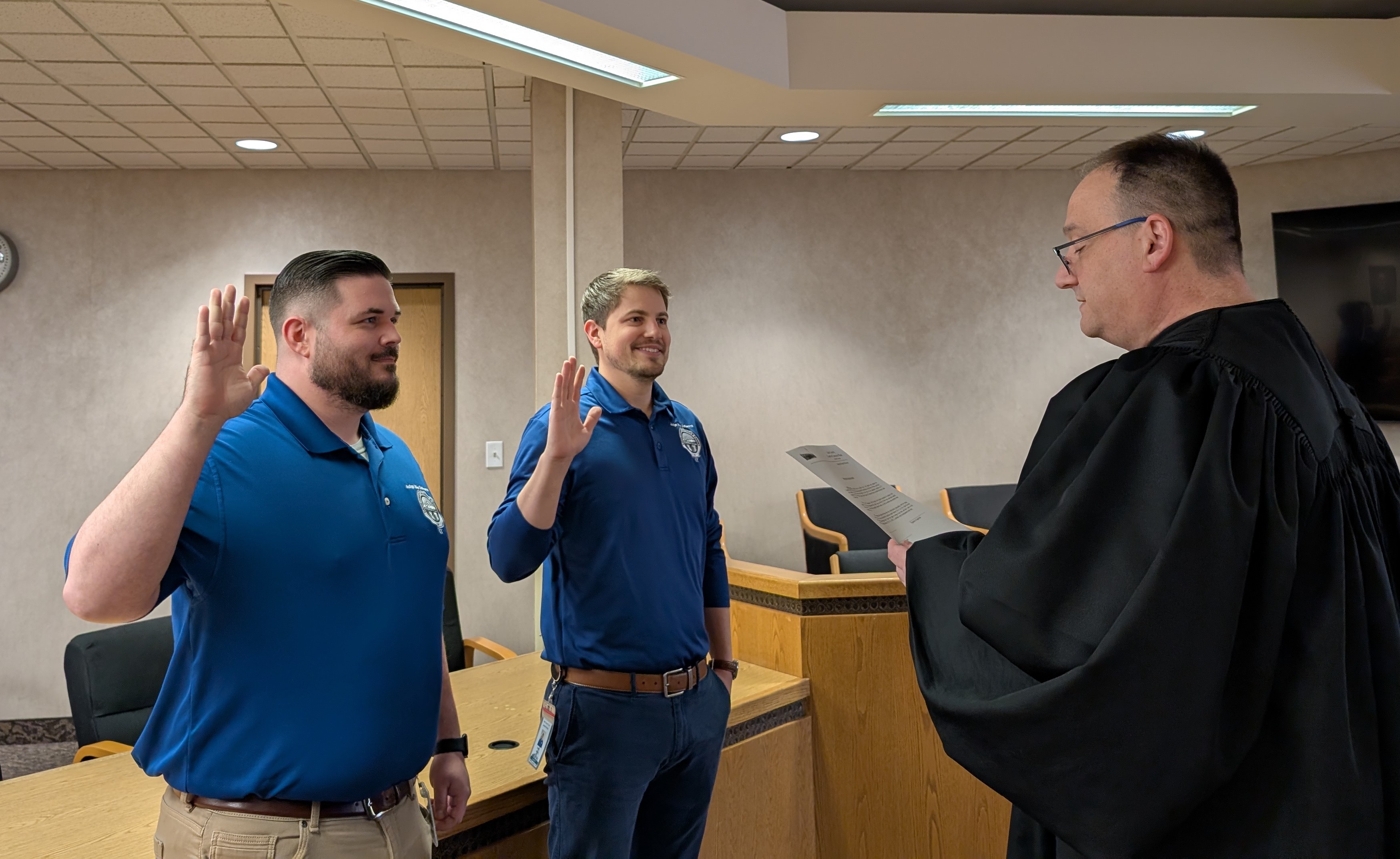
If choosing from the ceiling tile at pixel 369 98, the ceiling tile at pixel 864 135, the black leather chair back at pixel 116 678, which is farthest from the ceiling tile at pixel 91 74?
the ceiling tile at pixel 864 135

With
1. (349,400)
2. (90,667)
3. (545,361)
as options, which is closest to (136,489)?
(349,400)

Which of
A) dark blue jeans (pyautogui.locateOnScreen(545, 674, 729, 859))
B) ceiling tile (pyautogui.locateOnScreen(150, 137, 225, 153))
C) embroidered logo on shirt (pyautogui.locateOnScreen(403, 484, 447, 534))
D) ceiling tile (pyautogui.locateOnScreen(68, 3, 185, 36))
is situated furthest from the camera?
ceiling tile (pyautogui.locateOnScreen(150, 137, 225, 153))

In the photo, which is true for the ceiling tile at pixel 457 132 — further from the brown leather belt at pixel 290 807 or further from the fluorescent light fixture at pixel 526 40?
the brown leather belt at pixel 290 807

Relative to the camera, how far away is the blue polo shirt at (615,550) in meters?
Result: 1.83

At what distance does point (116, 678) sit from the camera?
250cm

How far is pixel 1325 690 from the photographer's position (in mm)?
1082

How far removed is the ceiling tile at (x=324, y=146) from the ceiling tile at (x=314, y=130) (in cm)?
6

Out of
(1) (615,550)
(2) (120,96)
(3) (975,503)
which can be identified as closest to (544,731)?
(1) (615,550)

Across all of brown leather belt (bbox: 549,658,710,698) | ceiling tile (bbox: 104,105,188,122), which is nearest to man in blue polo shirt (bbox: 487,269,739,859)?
brown leather belt (bbox: 549,658,710,698)

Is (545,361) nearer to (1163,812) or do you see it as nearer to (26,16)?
(26,16)

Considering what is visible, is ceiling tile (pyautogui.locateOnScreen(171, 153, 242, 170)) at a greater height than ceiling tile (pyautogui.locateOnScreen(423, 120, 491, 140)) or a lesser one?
greater

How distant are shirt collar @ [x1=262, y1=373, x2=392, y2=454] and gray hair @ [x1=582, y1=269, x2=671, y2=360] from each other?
2.68 feet

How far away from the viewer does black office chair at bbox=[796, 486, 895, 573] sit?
17.9 ft

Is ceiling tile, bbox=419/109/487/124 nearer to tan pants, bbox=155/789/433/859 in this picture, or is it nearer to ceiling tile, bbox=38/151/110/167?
ceiling tile, bbox=38/151/110/167
